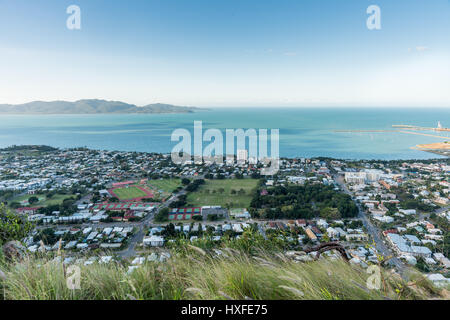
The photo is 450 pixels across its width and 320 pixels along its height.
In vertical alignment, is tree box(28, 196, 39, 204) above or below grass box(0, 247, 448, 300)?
below

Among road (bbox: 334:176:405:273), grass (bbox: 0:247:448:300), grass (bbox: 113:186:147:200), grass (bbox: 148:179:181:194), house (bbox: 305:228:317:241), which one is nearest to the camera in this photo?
grass (bbox: 0:247:448:300)

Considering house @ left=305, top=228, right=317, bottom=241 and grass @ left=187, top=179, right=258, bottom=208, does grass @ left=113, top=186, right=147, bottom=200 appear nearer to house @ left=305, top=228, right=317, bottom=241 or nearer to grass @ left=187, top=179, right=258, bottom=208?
grass @ left=187, top=179, right=258, bottom=208

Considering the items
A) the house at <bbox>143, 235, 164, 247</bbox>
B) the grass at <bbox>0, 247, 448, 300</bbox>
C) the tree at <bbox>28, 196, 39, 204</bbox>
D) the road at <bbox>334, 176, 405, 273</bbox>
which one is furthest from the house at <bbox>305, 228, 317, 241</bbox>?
the tree at <bbox>28, 196, 39, 204</bbox>

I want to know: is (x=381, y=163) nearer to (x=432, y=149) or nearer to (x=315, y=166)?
(x=315, y=166)

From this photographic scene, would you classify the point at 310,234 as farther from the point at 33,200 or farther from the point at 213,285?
the point at 33,200

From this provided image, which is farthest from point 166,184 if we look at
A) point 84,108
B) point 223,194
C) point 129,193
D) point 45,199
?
point 84,108
